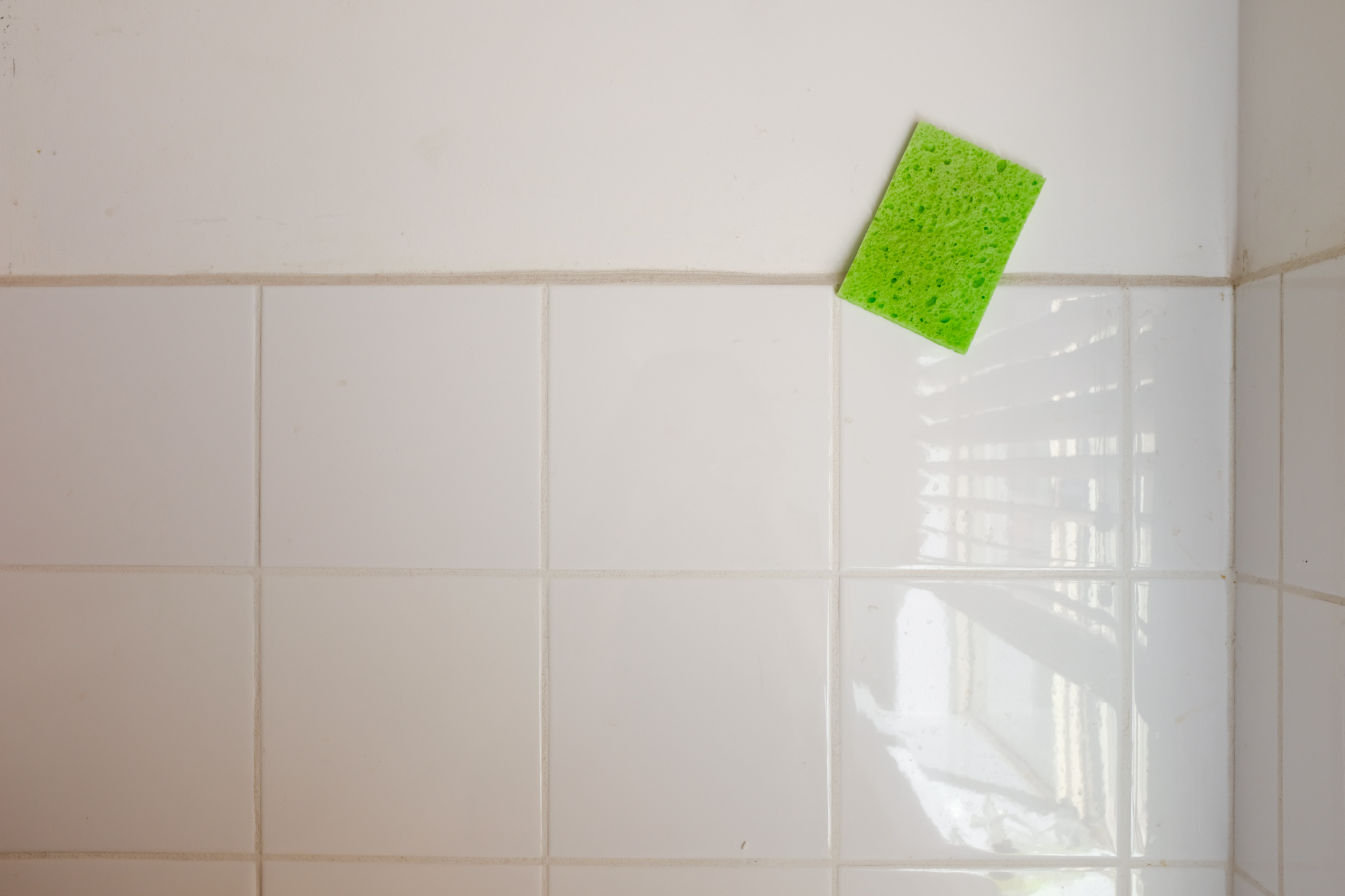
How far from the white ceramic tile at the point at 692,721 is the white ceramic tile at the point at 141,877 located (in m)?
0.30

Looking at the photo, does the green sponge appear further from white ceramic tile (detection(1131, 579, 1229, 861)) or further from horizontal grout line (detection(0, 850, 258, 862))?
horizontal grout line (detection(0, 850, 258, 862))

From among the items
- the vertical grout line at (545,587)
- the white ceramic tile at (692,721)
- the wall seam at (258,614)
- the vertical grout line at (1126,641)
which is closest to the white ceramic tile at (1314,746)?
the vertical grout line at (1126,641)

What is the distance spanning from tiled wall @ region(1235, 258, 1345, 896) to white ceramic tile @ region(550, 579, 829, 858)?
374mm

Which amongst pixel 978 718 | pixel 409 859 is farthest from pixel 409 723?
pixel 978 718

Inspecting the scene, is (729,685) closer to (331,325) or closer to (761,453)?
(761,453)

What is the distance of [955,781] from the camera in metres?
0.71

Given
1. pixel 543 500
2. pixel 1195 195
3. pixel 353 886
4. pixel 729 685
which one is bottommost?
pixel 353 886

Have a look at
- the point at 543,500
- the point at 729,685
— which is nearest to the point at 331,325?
the point at 543,500

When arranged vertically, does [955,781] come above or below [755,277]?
below

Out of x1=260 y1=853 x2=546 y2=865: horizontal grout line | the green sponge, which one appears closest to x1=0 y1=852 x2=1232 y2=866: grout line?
x1=260 y1=853 x2=546 y2=865: horizontal grout line

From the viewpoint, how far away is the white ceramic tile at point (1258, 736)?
0.66 metres

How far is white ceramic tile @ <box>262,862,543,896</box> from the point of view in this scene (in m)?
0.71

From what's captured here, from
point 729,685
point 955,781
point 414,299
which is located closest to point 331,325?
point 414,299

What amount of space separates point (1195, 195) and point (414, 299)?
28.4 inches
